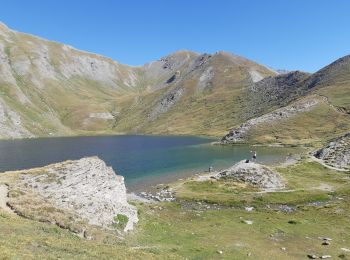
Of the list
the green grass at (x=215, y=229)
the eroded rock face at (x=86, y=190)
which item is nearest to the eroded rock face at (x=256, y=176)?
the green grass at (x=215, y=229)

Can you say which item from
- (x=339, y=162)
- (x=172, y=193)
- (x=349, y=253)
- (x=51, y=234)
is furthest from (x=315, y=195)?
(x=51, y=234)

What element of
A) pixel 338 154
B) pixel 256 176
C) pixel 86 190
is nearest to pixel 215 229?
pixel 86 190

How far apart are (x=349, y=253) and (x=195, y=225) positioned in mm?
19841

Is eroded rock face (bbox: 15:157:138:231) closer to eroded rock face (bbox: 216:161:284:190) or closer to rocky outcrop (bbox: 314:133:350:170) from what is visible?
eroded rock face (bbox: 216:161:284:190)

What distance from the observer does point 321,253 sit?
4341 cm

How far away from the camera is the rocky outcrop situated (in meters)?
108

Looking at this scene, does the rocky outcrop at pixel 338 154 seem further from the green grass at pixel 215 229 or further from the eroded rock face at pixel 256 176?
the eroded rock face at pixel 256 176

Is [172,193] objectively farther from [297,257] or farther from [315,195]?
[297,257]

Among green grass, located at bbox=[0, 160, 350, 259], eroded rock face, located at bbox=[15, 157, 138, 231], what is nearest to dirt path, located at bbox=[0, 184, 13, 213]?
green grass, located at bbox=[0, 160, 350, 259]

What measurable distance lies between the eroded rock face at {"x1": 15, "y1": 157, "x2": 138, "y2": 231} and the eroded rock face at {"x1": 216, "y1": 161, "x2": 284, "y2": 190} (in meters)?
32.1

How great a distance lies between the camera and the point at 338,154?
116 m

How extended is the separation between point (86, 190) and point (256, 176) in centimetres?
4222

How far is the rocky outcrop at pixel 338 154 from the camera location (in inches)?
4270

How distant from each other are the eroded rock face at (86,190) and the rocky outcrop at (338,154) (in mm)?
69457
